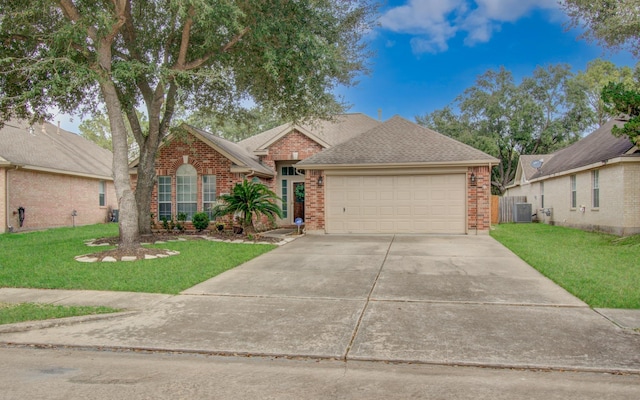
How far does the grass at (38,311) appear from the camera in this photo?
5.37 meters

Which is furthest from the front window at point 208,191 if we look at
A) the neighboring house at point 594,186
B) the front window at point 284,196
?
the neighboring house at point 594,186

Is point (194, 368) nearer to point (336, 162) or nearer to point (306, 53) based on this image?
point (306, 53)

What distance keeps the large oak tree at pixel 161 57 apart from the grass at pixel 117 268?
1479mm

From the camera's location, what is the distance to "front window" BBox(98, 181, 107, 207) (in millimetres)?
23795

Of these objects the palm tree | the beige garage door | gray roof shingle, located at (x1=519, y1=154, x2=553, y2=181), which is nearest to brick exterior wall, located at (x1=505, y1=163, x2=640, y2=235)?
gray roof shingle, located at (x1=519, y1=154, x2=553, y2=181)

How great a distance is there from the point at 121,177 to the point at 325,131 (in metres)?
12.0

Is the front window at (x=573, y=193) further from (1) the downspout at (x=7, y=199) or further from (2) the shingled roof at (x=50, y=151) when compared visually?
(1) the downspout at (x=7, y=199)

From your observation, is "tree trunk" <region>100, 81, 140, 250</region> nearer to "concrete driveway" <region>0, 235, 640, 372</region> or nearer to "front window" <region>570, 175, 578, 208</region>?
"concrete driveway" <region>0, 235, 640, 372</region>

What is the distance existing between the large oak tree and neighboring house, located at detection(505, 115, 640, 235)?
30.3 feet

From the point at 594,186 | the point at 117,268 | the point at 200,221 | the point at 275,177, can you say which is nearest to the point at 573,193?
the point at 594,186

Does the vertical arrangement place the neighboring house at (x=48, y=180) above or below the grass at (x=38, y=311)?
above

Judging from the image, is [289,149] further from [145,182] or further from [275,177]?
[145,182]

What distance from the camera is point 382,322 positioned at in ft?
17.3

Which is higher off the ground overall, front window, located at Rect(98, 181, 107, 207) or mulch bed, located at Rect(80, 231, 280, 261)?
front window, located at Rect(98, 181, 107, 207)
